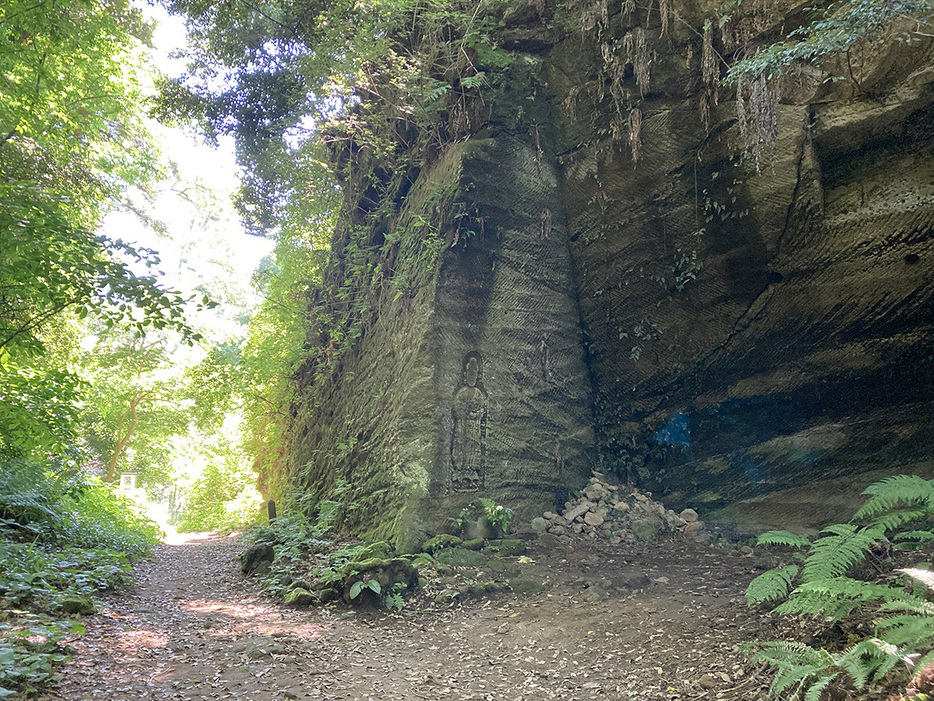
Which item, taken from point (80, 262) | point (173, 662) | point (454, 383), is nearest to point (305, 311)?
point (454, 383)

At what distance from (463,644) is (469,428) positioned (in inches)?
125

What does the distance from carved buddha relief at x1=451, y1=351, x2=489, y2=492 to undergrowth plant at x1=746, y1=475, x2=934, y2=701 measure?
3.98 metres

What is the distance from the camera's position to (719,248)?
7.55 metres

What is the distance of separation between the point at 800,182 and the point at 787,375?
8.20ft

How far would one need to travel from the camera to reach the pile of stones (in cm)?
748

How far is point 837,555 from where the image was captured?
3346 millimetres

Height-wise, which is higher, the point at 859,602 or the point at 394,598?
Result: the point at 859,602

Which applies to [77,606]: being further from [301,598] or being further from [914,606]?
[914,606]

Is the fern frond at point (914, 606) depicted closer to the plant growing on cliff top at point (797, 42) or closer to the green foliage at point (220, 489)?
the plant growing on cliff top at point (797, 42)

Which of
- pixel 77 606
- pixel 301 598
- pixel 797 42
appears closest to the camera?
pixel 77 606

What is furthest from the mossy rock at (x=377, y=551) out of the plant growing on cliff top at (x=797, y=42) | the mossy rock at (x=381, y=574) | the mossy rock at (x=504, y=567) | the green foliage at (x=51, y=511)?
the plant growing on cliff top at (x=797, y=42)

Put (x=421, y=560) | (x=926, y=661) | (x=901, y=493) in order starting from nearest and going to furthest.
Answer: (x=926, y=661)
(x=901, y=493)
(x=421, y=560)

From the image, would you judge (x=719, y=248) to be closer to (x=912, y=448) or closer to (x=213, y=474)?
(x=912, y=448)

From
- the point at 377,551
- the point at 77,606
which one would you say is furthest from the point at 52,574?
the point at 377,551
